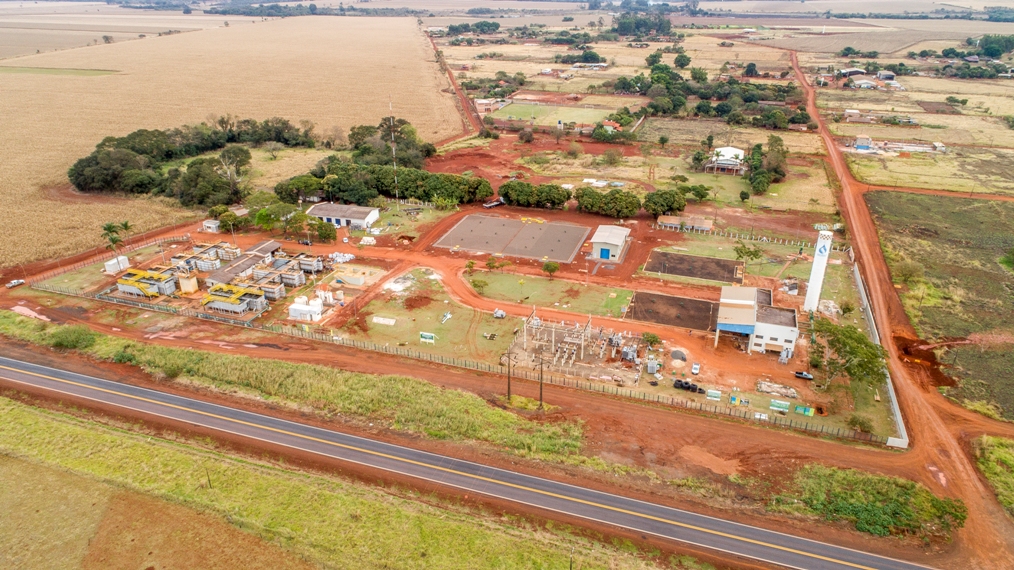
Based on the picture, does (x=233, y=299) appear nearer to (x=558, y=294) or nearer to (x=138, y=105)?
(x=558, y=294)

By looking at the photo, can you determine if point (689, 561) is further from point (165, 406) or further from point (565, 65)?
point (565, 65)

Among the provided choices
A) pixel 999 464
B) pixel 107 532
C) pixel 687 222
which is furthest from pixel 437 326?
pixel 999 464

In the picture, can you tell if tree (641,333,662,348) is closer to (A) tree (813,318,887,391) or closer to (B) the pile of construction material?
(A) tree (813,318,887,391)

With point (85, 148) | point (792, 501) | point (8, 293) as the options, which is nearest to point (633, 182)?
point (792, 501)

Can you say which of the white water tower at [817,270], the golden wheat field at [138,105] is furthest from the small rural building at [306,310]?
the white water tower at [817,270]

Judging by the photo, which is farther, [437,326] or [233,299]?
[233,299]

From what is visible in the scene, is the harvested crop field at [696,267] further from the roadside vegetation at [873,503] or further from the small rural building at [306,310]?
the small rural building at [306,310]
